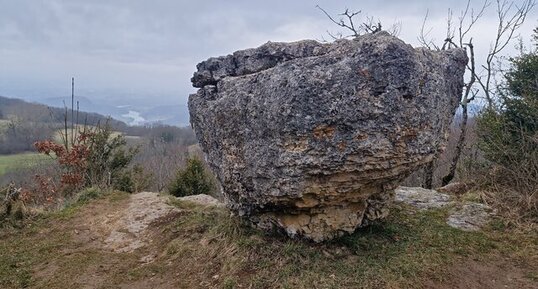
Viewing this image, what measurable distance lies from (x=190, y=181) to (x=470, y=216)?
938 cm

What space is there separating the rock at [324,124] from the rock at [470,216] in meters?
1.97

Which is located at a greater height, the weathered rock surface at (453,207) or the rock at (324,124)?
the rock at (324,124)

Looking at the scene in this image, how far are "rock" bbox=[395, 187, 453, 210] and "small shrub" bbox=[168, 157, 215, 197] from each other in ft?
24.7

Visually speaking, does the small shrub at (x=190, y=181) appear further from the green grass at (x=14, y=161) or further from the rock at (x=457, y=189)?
the green grass at (x=14, y=161)

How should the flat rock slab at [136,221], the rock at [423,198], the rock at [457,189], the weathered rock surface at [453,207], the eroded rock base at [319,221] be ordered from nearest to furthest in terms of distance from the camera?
the eroded rock base at [319,221]
the weathered rock surface at [453,207]
the flat rock slab at [136,221]
the rock at [423,198]
the rock at [457,189]

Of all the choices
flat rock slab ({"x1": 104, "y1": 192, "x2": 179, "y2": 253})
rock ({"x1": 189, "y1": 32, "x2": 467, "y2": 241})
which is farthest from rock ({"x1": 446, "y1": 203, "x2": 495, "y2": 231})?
flat rock slab ({"x1": 104, "y1": 192, "x2": 179, "y2": 253})

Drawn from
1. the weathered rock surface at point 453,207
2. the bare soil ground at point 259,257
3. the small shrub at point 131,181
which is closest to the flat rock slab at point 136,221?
the bare soil ground at point 259,257

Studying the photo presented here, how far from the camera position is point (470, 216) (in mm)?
7633

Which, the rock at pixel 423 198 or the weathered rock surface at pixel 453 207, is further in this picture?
the rock at pixel 423 198

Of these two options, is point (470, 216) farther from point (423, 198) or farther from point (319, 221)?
point (319, 221)

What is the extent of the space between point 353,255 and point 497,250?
7.79ft

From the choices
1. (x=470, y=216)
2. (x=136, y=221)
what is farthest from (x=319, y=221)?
(x=136, y=221)

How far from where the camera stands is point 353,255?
5.88 metres

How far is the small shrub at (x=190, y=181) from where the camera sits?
46.9ft
